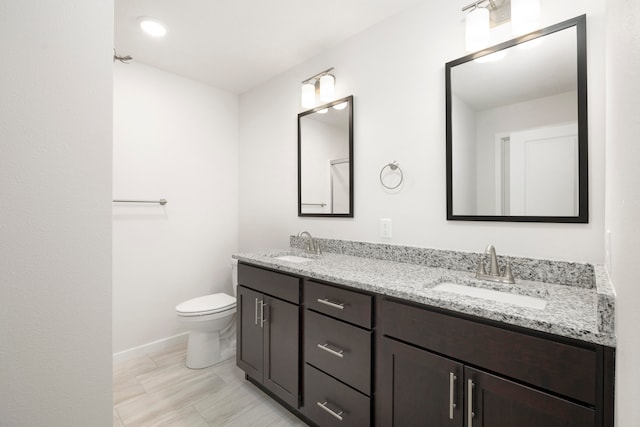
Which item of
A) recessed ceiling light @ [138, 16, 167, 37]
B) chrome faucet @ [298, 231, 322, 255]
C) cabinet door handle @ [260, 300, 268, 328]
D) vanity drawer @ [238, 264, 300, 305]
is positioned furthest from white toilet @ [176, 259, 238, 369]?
recessed ceiling light @ [138, 16, 167, 37]

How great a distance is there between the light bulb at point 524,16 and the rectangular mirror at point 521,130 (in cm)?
4

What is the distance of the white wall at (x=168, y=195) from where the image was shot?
2.30 meters

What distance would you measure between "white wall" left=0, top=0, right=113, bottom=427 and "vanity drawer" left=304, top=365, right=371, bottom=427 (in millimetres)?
882

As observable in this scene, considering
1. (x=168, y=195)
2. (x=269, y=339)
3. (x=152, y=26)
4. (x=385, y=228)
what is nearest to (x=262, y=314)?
(x=269, y=339)

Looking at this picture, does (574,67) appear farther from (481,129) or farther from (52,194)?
(52,194)

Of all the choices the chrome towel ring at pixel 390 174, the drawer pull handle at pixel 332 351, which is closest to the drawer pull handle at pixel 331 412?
the drawer pull handle at pixel 332 351

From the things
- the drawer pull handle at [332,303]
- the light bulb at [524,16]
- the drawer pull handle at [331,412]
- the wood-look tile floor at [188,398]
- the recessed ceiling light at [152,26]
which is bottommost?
the wood-look tile floor at [188,398]

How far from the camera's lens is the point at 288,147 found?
8.19ft

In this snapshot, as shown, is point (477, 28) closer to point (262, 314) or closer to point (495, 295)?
point (495, 295)

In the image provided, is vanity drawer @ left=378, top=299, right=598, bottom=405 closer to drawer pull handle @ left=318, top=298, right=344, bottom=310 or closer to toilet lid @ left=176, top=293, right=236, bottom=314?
drawer pull handle @ left=318, top=298, right=344, bottom=310

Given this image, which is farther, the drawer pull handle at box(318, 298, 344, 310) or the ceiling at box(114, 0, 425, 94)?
the ceiling at box(114, 0, 425, 94)

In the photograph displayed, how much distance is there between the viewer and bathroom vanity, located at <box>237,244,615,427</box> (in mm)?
804

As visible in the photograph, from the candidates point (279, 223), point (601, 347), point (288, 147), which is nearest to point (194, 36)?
point (288, 147)

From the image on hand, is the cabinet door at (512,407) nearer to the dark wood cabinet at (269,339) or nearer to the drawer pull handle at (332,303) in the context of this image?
the drawer pull handle at (332,303)
